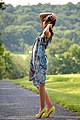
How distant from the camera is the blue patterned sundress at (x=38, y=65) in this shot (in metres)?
8.73

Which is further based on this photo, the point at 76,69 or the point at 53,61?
the point at 53,61

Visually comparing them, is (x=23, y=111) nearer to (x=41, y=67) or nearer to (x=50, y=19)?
(x=41, y=67)

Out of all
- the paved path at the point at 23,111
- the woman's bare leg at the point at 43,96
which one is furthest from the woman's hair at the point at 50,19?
the paved path at the point at 23,111

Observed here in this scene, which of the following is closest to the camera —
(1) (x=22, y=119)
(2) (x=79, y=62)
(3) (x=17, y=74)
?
(1) (x=22, y=119)

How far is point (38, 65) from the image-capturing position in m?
8.80

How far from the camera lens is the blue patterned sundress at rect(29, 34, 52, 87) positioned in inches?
344

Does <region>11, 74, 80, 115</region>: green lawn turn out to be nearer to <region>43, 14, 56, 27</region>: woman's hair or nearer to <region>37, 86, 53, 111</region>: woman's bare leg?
<region>37, 86, 53, 111</region>: woman's bare leg

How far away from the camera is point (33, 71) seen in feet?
28.9

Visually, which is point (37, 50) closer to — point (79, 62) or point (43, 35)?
point (43, 35)

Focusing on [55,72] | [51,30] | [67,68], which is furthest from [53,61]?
[51,30]

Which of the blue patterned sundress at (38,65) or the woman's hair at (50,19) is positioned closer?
the blue patterned sundress at (38,65)

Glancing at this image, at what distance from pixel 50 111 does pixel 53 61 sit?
132 meters

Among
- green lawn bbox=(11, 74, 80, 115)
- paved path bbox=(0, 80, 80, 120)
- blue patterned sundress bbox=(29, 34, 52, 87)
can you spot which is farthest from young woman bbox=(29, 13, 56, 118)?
green lawn bbox=(11, 74, 80, 115)

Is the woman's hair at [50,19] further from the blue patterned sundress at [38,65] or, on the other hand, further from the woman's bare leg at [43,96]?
the woman's bare leg at [43,96]
